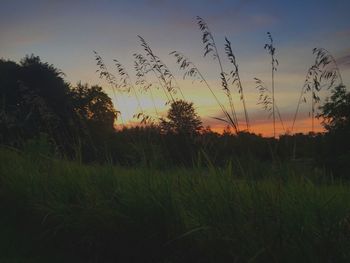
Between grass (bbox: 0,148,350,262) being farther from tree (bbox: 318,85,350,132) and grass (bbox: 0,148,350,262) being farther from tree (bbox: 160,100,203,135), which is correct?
tree (bbox: 318,85,350,132)

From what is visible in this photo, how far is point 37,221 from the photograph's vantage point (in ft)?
21.3

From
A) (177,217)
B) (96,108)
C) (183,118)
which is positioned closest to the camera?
(177,217)

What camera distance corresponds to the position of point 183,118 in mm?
5570

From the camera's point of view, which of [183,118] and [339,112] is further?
[339,112]

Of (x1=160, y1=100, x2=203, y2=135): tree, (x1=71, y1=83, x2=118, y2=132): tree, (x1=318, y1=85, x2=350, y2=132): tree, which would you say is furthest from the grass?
(x1=318, y1=85, x2=350, y2=132): tree

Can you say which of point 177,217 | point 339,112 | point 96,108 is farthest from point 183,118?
point 339,112

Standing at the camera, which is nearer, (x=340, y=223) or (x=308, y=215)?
(x=340, y=223)

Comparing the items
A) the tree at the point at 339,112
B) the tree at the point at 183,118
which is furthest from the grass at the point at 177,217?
the tree at the point at 339,112

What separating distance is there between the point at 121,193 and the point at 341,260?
2.67 metres

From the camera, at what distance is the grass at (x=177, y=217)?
3551 mm

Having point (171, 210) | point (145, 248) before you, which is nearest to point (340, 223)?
point (171, 210)

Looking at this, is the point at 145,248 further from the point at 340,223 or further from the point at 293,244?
the point at 340,223

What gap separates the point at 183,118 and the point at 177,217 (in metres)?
1.44

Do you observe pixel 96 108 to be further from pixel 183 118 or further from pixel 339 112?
pixel 339 112
